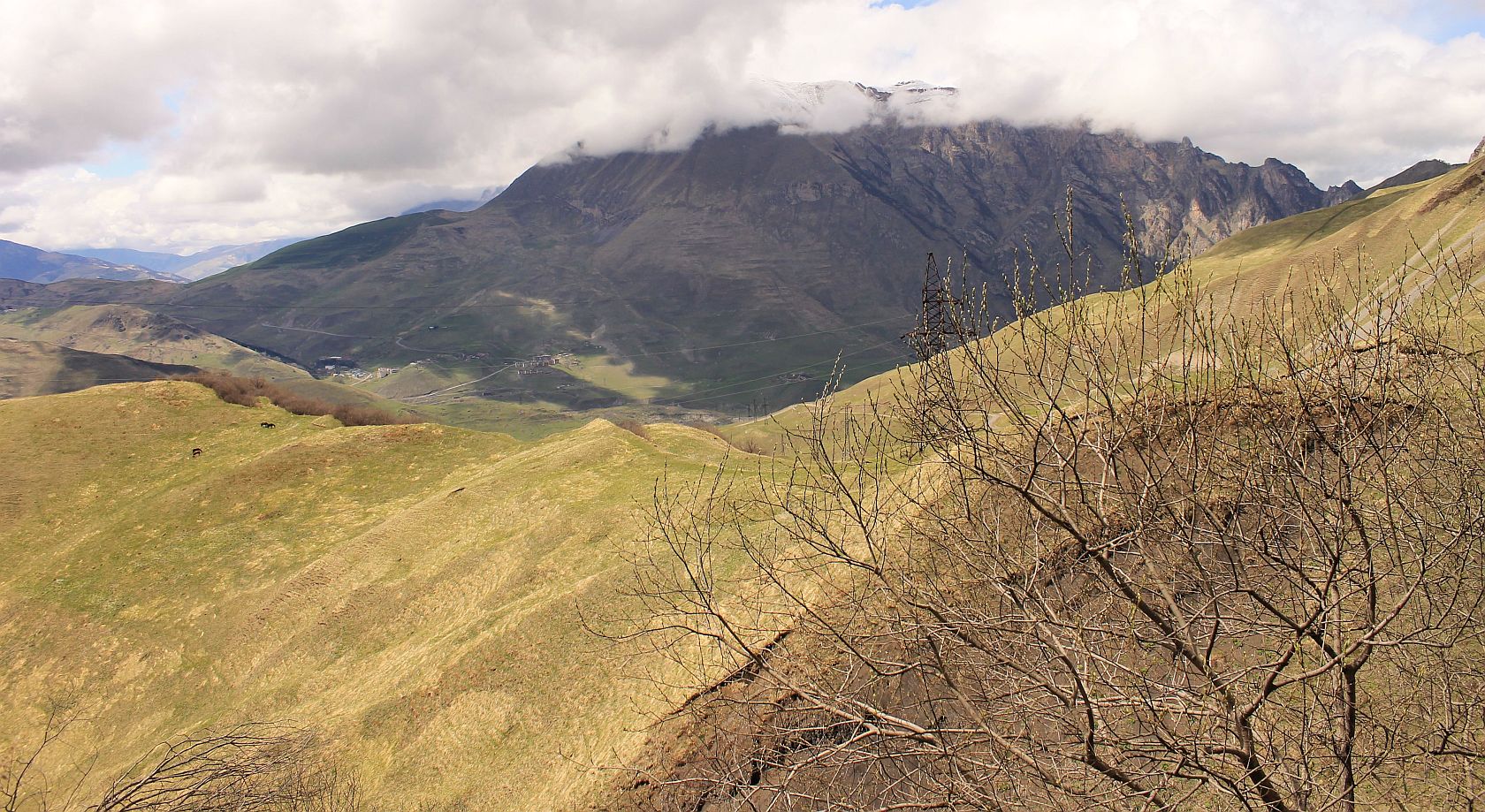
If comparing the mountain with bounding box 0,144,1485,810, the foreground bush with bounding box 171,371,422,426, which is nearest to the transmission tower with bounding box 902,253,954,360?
the mountain with bounding box 0,144,1485,810

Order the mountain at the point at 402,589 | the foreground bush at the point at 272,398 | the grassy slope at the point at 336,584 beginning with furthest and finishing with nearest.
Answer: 1. the foreground bush at the point at 272,398
2. the grassy slope at the point at 336,584
3. the mountain at the point at 402,589

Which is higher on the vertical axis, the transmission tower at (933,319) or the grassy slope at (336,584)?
the transmission tower at (933,319)

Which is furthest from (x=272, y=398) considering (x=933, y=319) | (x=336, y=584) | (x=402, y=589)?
(x=933, y=319)

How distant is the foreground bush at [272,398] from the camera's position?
78.1 m

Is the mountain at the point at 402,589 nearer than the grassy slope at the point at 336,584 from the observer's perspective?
Yes

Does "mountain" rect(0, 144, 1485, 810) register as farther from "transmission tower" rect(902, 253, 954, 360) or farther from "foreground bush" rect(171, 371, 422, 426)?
"foreground bush" rect(171, 371, 422, 426)

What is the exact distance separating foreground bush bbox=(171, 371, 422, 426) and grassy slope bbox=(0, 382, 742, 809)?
271 inches

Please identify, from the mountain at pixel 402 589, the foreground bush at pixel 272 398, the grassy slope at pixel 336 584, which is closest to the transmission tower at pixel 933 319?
the mountain at pixel 402 589

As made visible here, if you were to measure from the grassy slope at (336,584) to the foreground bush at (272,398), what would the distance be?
6.87 m

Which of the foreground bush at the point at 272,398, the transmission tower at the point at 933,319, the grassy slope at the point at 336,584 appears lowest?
the grassy slope at the point at 336,584

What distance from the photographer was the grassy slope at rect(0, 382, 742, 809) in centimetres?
2642

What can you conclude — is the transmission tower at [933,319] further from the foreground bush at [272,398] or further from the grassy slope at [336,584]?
the foreground bush at [272,398]

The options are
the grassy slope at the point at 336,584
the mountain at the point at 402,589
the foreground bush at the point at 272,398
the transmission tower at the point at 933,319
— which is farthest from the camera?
the foreground bush at the point at 272,398

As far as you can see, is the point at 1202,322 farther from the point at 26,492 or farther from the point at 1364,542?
the point at 26,492
